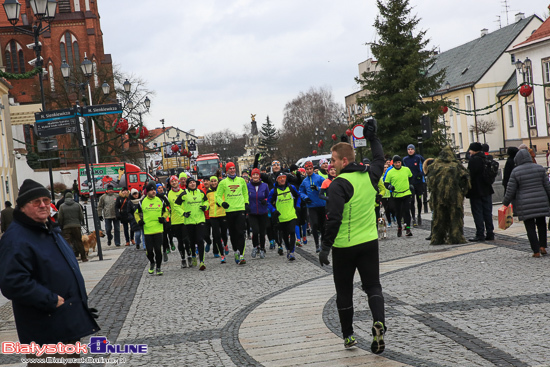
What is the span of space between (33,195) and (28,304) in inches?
28.9

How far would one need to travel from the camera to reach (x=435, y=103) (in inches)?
1743

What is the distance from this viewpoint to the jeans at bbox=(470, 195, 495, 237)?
14.6m

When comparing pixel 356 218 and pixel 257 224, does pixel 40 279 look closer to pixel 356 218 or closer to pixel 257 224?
pixel 356 218

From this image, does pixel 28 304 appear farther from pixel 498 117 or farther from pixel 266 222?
pixel 498 117

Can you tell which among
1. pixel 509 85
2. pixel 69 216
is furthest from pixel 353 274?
pixel 509 85

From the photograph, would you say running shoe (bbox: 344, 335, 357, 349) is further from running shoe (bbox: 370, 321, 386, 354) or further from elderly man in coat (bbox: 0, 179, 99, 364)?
elderly man in coat (bbox: 0, 179, 99, 364)

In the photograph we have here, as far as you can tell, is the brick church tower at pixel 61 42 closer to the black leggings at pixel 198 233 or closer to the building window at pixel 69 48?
the building window at pixel 69 48

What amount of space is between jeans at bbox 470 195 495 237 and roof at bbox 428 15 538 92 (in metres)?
55.5

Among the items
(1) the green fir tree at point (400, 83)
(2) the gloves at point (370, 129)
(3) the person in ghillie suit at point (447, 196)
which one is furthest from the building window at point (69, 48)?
(2) the gloves at point (370, 129)

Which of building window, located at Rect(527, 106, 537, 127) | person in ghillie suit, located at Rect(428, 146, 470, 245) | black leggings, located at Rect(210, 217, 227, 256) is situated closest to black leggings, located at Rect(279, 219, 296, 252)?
black leggings, located at Rect(210, 217, 227, 256)

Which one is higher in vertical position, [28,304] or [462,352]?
[28,304]

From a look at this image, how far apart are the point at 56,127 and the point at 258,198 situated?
213 inches

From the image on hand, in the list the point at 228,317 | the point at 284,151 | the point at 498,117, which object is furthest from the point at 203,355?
the point at 284,151

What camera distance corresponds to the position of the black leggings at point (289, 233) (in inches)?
587
